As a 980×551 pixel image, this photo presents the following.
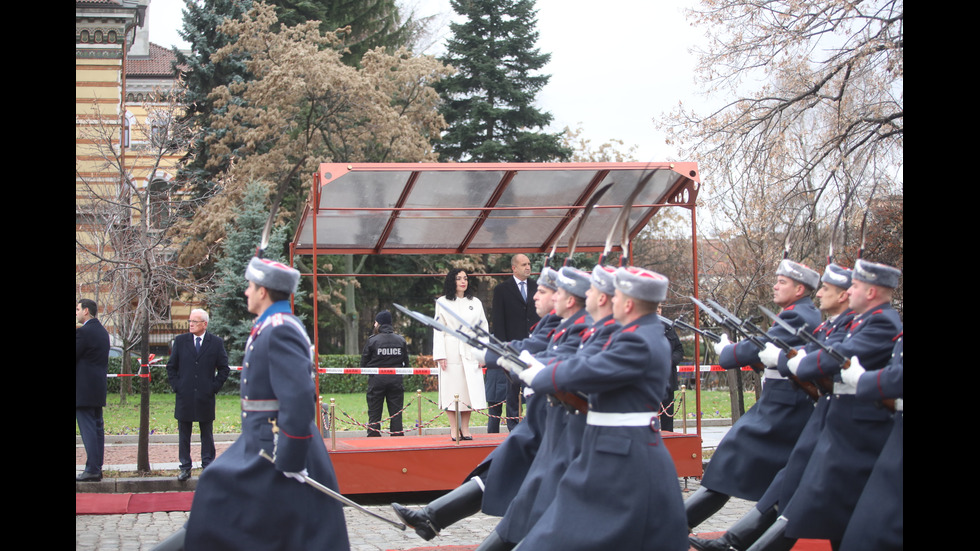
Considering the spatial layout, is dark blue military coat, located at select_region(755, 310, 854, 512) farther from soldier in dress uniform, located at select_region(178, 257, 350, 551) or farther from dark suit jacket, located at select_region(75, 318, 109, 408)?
dark suit jacket, located at select_region(75, 318, 109, 408)

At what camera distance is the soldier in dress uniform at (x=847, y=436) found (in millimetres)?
5934

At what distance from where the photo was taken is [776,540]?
613 centimetres

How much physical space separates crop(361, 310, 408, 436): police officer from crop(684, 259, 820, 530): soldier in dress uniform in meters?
6.05

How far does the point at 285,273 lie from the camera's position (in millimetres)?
5676

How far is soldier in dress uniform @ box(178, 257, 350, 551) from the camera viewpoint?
16.9 ft

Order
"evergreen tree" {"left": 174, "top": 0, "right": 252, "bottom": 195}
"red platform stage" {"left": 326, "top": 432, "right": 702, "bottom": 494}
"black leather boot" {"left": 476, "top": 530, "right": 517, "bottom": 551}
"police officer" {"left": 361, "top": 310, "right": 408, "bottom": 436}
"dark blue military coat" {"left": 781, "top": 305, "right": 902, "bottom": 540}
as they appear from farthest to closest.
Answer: "evergreen tree" {"left": 174, "top": 0, "right": 252, "bottom": 195}
"police officer" {"left": 361, "top": 310, "right": 408, "bottom": 436}
"red platform stage" {"left": 326, "top": 432, "right": 702, "bottom": 494}
"black leather boot" {"left": 476, "top": 530, "right": 517, "bottom": 551}
"dark blue military coat" {"left": 781, "top": 305, "right": 902, "bottom": 540}

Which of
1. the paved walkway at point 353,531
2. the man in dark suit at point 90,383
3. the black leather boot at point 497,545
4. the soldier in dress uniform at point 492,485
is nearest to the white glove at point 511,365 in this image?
the soldier in dress uniform at point 492,485

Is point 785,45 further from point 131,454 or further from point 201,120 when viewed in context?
point 201,120

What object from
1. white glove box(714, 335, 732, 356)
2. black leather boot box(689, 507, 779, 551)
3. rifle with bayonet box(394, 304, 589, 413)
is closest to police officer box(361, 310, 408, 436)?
white glove box(714, 335, 732, 356)

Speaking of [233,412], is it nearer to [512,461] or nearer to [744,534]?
[512,461]

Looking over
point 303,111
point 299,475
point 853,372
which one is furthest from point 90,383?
point 303,111

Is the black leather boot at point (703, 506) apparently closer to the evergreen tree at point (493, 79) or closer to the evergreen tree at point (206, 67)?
the evergreen tree at point (206, 67)

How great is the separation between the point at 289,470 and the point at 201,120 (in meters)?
29.7

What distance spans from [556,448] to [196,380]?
656cm
